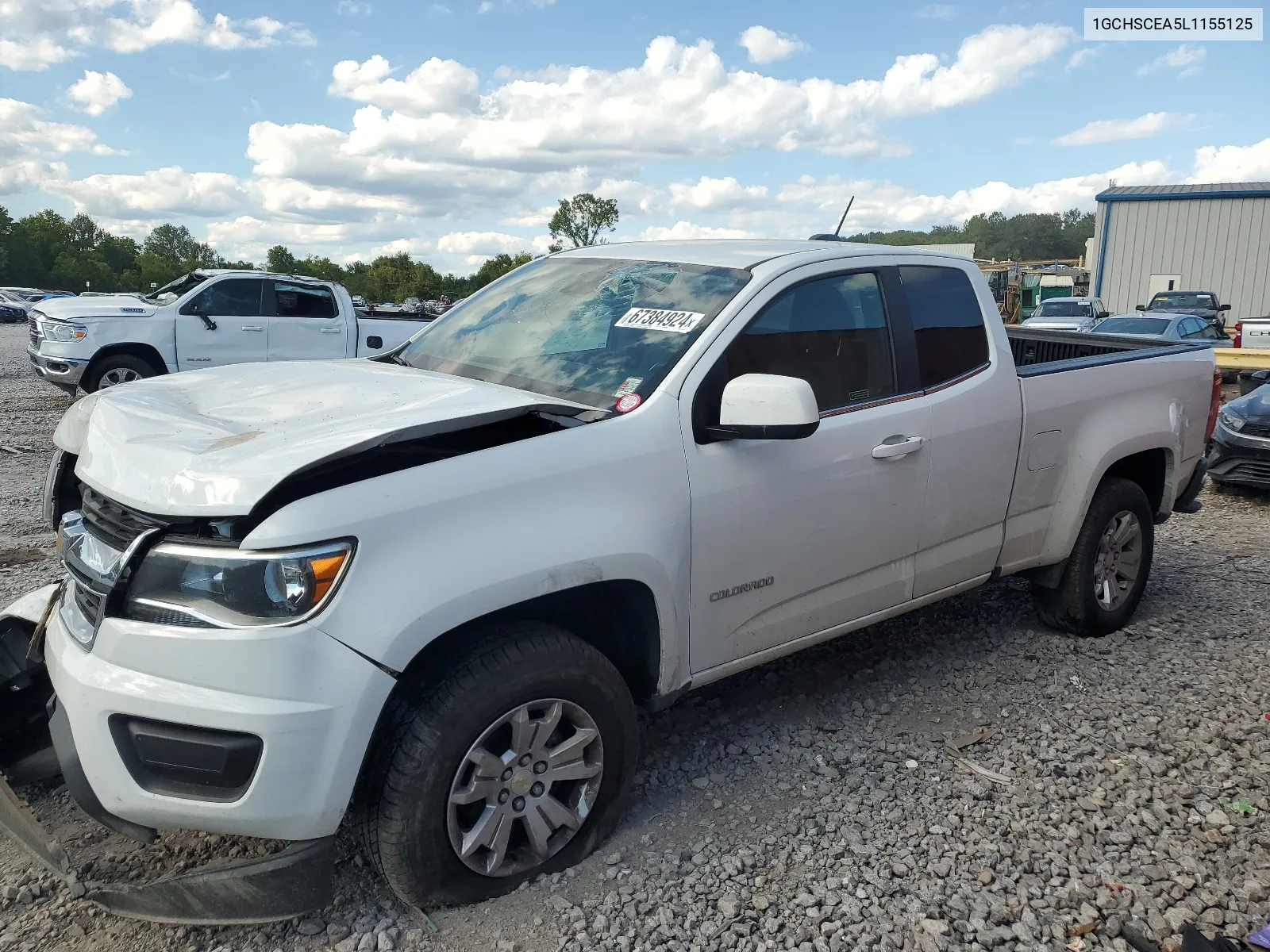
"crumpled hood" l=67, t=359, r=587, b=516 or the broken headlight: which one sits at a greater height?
"crumpled hood" l=67, t=359, r=587, b=516

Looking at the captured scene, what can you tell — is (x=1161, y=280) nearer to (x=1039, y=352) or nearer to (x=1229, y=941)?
(x=1039, y=352)

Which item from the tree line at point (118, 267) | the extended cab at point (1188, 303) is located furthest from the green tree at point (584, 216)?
the extended cab at point (1188, 303)

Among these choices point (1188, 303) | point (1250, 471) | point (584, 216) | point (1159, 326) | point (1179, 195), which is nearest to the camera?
point (1250, 471)

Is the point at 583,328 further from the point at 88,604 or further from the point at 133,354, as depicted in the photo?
the point at 133,354

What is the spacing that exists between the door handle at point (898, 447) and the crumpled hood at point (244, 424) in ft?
3.82

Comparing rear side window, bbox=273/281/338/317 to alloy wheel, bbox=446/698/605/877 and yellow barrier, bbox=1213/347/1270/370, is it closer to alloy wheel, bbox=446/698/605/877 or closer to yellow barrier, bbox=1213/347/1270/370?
alloy wheel, bbox=446/698/605/877

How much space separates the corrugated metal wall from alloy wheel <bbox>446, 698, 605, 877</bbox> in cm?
3672

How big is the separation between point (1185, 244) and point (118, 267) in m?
102

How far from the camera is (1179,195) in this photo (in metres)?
33.7

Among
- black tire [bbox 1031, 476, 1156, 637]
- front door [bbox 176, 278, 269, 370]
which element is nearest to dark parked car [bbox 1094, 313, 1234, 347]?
black tire [bbox 1031, 476, 1156, 637]

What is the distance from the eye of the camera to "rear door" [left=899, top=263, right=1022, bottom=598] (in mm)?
3625

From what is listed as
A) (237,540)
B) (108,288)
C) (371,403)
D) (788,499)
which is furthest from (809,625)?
(108,288)

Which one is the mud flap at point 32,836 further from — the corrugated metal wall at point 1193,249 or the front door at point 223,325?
the corrugated metal wall at point 1193,249

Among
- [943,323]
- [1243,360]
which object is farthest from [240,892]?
[1243,360]
